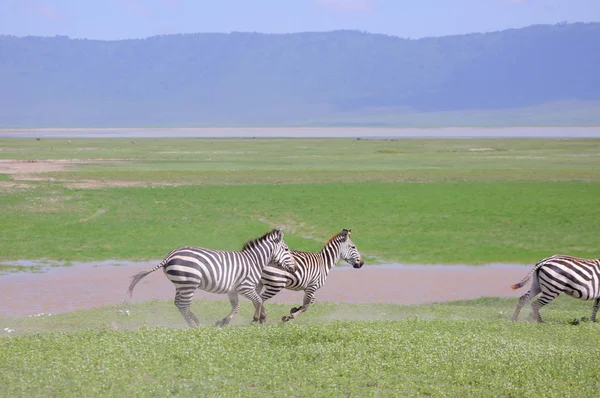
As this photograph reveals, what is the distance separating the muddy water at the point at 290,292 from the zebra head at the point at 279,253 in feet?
11.8

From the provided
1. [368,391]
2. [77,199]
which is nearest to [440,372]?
[368,391]

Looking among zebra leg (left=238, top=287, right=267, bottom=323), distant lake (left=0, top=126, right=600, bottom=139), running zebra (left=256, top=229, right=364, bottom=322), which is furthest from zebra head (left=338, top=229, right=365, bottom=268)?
distant lake (left=0, top=126, right=600, bottom=139)

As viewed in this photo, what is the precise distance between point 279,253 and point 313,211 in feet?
47.9

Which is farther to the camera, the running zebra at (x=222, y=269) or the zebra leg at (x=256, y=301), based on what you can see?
the zebra leg at (x=256, y=301)

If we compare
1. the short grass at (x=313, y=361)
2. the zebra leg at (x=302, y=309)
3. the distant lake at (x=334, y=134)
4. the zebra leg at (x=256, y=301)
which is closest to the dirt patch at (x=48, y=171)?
the zebra leg at (x=302, y=309)

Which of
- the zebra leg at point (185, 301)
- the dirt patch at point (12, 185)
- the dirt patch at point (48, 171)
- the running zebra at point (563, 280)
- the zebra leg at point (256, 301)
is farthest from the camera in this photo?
the dirt patch at point (48, 171)

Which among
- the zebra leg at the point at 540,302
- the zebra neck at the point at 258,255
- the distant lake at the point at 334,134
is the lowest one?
the distant lake at the point at 334,134

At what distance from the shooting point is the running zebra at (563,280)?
43.6ft

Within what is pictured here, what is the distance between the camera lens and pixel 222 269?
12336mm

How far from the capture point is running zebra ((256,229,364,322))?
13.1m

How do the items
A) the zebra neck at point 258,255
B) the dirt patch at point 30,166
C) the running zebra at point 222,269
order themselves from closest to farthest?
the running zebra at point 222,269 < the zebra neck at point 258,255 < the dirt patch at point 30,166

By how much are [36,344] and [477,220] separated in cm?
1757

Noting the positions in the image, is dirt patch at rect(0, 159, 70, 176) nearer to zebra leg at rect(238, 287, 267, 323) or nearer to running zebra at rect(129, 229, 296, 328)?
running zebra at rect(129, 229, 296, 328)

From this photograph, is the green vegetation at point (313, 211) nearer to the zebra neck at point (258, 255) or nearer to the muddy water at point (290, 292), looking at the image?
the muddy water at point (290, 292)
